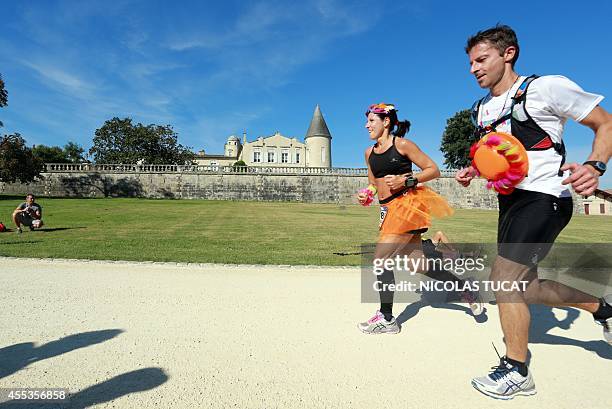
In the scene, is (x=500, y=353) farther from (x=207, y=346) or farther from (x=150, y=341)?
(x=150, y=341)

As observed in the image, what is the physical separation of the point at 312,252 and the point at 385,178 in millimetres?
5154

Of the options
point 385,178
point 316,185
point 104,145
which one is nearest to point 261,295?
point 385,178

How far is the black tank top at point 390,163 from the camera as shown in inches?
156

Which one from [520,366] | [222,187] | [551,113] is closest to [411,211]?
[551,113]

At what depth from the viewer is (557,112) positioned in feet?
8.23

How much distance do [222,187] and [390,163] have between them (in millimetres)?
47219

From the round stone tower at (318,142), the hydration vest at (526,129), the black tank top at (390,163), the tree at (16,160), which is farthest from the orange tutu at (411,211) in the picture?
the round stone tower at (318,142)

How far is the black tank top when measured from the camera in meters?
3.95

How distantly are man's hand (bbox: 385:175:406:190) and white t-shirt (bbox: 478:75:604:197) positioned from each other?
3.98ft

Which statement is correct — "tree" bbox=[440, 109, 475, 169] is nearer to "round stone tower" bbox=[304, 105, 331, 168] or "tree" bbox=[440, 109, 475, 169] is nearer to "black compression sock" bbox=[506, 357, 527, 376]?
"round stone tower" bbox=[304, 105, 331, 168]

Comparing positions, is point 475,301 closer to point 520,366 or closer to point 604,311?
point 604,311

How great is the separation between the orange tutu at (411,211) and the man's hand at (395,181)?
214mm

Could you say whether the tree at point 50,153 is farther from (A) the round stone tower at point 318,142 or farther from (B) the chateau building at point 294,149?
(A) the round stone tower at point 318,142

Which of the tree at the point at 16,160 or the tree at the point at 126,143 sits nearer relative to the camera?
the tree at the point at 16,160
